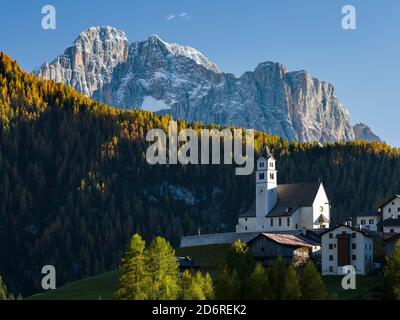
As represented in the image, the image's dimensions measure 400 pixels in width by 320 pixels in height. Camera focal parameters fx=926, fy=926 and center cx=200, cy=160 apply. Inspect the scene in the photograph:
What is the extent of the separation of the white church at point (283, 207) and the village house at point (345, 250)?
32.9 meters

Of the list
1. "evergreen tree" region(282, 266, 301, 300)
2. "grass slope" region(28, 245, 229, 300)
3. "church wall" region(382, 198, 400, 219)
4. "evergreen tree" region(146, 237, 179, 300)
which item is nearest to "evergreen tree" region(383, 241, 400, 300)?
"evergreen tree" region(282, 266, 301, 300)

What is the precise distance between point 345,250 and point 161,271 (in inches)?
Answer: 1331

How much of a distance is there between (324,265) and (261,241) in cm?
1208

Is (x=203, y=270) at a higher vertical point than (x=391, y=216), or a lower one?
lower

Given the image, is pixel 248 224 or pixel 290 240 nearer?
pixel 290 240

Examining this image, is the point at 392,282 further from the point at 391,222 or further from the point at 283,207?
the point at 283,207

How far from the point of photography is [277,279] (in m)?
109

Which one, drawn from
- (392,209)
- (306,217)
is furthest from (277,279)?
(306,217)

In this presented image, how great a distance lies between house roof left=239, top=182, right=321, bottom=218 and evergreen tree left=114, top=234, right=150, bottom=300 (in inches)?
2693

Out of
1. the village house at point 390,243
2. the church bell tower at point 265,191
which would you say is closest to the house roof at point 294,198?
the church bell tower at point 265,191

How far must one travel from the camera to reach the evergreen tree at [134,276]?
345 ft

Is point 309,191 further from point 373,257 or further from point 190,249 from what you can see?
point 373,257

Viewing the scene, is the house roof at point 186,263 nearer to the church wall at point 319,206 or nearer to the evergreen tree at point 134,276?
the church wall at point 319,206

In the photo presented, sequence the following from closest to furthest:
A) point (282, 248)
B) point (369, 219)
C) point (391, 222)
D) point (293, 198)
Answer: point (282, 248) → point (391, 222) → point (293, 198) → point (369, 219)
